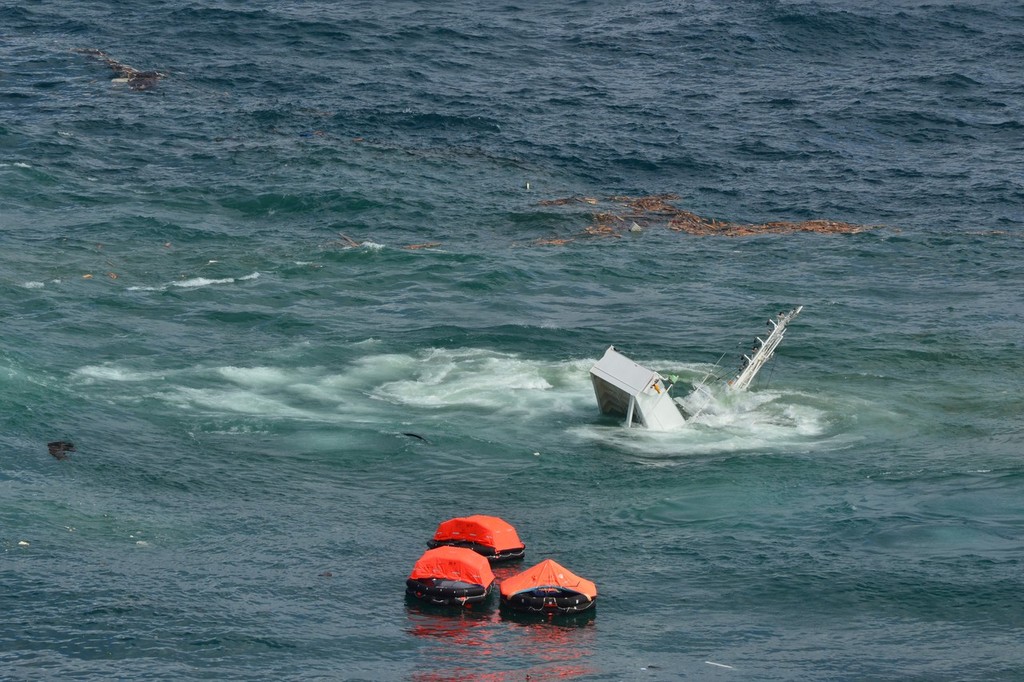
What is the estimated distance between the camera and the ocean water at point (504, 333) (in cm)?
4334

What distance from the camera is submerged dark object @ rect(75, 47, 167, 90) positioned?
10375 centimetres

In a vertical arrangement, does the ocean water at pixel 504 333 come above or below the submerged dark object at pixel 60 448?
above

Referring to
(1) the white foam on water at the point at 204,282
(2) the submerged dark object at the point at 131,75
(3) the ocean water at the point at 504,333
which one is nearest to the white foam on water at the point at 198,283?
(1) the white foam on water at the point at 204,282

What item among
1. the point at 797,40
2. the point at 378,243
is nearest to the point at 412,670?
the point at 378,243

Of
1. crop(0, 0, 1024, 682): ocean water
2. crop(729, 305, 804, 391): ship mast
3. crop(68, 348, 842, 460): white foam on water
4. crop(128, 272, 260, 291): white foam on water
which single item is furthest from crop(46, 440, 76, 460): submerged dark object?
crop(729, 305, 804, 391): ship mast

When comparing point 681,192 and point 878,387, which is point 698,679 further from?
point 681,192

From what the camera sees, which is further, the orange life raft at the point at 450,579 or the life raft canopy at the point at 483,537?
the life raft canopy at the point at 483,537

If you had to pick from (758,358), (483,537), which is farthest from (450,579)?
(758,358)

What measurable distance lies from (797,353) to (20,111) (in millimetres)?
58646

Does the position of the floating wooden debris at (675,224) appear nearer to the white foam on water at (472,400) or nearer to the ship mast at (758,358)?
the white foam on water at (472,400)

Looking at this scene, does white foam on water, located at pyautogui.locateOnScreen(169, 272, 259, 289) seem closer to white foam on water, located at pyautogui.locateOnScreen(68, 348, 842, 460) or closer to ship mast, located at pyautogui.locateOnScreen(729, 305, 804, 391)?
white foam on water, located at pyautogui.locateOnScreen(68, 348, 842, 460)

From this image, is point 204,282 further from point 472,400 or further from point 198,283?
point 472,400

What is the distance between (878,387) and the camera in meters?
62.7

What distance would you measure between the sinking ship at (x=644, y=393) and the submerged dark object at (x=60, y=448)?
68.4 ft
